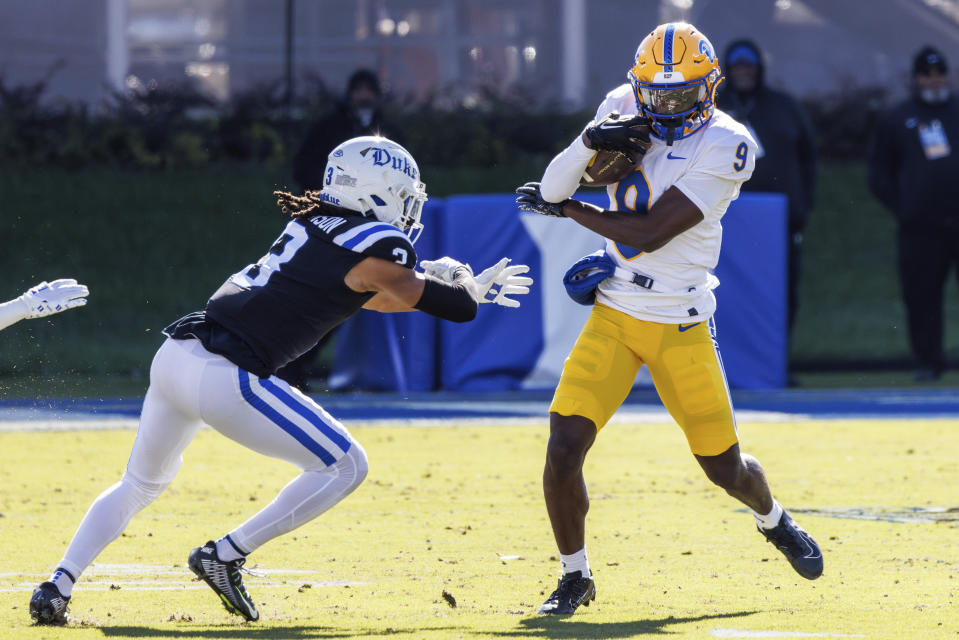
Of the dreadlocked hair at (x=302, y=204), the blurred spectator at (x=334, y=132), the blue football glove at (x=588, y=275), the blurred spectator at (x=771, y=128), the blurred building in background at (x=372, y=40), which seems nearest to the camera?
the dreadlocked hair at (x=302, y=204)

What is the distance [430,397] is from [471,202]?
1446 mm

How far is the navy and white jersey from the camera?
4875 millimetres

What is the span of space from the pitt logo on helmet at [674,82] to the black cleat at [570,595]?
4.89 feet

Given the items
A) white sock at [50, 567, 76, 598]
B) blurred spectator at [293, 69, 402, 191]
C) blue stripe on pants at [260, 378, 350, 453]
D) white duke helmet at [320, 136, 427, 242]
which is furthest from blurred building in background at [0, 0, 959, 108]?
white sock at [50, 567, 76, 598]

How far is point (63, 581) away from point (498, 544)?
2.00 metres

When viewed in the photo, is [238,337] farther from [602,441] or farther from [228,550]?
[602,441]

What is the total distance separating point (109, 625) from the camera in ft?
15.7

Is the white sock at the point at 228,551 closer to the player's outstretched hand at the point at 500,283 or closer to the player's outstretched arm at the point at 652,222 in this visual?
the player's outstretched hand at the point at 500,283

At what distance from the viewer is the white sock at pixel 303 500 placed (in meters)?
4.95

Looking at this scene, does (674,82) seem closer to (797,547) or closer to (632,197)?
(632,197)

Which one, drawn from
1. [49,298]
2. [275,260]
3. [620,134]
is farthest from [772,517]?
[49,298]

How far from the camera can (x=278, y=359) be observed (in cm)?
494

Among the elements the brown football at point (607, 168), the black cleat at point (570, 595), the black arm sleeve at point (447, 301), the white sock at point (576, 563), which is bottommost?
the black cleat at point (570, 595)

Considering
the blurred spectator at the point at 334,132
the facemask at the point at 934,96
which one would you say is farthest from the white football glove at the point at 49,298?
the facemask at the point at 934,96
